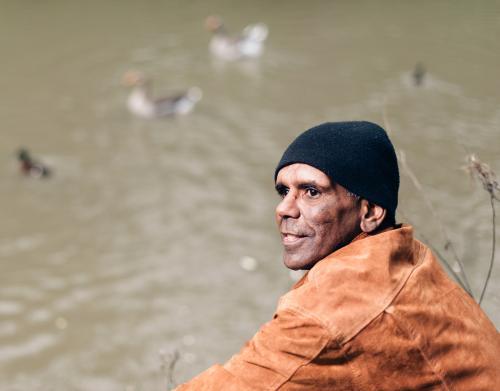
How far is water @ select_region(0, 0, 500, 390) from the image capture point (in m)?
6.36

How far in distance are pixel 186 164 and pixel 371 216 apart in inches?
287

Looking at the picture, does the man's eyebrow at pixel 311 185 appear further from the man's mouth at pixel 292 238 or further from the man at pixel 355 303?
the man's mouth at pixel 292 238

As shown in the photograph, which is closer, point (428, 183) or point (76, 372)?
point (76, 372)

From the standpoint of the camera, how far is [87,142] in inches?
403

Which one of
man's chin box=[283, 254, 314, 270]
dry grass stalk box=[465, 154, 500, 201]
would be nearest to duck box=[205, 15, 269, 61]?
dry grass stalk box=[465, 154, 500, 201]

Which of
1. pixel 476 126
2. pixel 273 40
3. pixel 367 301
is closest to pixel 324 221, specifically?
pixel 367 301

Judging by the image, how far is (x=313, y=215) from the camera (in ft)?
7.41

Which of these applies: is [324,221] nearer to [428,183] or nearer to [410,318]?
[410,318]

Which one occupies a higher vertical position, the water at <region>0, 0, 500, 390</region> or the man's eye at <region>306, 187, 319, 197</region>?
the man's eye at <region>306, 187, 319, 197</region>

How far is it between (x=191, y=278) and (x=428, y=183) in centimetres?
343

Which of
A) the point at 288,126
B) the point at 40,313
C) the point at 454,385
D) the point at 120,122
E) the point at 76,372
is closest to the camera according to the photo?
the point at 454,385

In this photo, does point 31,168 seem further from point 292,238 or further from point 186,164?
point 292,238

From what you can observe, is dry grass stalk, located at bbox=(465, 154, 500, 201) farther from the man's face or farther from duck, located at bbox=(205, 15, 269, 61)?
duck, located at bbox=(205, 15, 269, 61)

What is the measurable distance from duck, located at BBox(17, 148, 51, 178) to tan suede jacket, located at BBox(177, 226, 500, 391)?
772cm
